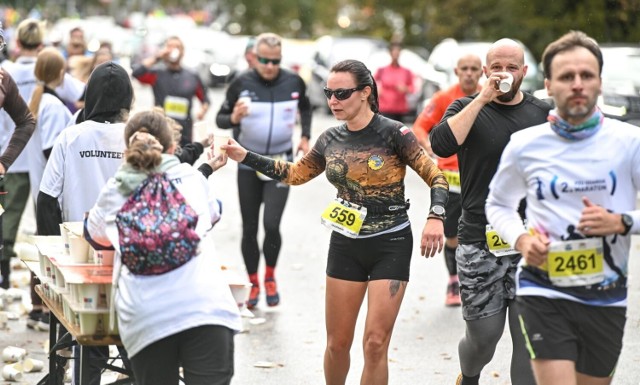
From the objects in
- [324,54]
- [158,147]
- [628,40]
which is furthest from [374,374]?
[324,54]

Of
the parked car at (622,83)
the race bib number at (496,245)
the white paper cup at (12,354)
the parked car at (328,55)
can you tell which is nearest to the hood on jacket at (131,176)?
the race bib number at (496,245)

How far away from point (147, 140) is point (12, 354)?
373cm

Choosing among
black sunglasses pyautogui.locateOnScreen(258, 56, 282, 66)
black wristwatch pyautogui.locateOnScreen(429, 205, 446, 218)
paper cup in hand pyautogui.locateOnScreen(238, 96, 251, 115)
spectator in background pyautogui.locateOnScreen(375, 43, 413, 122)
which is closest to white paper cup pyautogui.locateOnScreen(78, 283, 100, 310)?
black wristwatch pyautogui.locateOnScreen(429, 205, 446, 218)

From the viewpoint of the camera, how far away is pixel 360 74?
278 inches

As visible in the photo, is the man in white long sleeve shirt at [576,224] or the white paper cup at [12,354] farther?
the white paper cup at [12,354]

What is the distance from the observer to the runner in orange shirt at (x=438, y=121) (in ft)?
34.7

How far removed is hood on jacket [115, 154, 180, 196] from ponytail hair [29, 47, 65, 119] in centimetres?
485

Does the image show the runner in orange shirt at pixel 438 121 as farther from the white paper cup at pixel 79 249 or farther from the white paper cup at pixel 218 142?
the white paper cup at pixel 79 249

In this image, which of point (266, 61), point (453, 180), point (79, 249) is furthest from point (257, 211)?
point (79, 249)

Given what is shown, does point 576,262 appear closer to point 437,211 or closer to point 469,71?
point 437,211

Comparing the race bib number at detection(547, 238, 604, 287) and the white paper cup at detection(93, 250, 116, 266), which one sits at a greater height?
the race bib number at detection(547, 238, 604, 287)

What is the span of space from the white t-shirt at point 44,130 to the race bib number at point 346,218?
3.77 meters

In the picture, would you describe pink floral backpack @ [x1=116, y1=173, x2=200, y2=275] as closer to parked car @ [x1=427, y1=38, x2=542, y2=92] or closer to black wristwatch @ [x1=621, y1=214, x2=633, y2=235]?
black wristwatch @ [x1=621, y1=214, x2=633, y2=235]

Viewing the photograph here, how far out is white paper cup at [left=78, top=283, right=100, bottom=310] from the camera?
588cm
